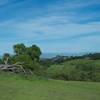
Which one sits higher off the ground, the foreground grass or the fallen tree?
the fallen tree

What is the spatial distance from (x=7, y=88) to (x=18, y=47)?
4.77 meters

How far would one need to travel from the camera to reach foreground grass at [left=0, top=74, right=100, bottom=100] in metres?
7.96

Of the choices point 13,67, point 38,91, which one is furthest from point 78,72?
point 38,91

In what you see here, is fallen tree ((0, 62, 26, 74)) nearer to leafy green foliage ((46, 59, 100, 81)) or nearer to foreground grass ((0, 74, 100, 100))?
foreground grass ((0, 74, 100, 100))

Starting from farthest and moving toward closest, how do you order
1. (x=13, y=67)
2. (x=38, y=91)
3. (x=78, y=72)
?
(x=78, y=72) < (x=13, y=67) < (x=38, y=91)

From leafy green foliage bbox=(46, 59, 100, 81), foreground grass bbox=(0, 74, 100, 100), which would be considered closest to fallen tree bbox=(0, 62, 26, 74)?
foreground grass bbox=(0, 74, 100, 100)

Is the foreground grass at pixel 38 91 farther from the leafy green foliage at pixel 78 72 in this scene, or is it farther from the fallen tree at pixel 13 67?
the leafy green foliage at pixel 78 72

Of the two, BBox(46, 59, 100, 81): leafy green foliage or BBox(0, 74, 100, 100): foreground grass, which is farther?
BBox(46, 59, 100, 81): leafy green foliage

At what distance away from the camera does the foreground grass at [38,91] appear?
26.1ft

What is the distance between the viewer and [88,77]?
1267 cm

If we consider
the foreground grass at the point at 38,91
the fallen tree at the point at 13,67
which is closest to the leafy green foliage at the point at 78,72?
the fallen tree at the point at 13,67

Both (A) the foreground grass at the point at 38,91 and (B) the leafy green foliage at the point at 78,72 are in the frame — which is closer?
(A) the foreground grass at the point at 38,91

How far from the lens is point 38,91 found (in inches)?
339

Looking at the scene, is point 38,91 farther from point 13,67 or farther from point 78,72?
point 78,72
